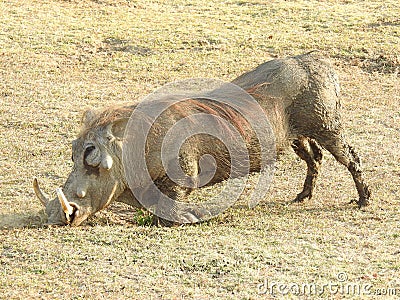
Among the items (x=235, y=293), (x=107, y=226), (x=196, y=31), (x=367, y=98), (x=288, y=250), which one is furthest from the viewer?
(x=196, y=31)

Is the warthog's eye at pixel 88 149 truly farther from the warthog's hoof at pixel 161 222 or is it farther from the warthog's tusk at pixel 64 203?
the warthog's hoof at pixel 161 222

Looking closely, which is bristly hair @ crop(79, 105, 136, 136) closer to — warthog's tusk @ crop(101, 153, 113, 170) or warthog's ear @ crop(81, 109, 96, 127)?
warthog's ear @ crop(81, 109, 96, 127)

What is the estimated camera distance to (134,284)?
468cm

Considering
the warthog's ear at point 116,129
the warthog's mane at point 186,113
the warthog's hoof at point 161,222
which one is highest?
the warthog's mane at point 186,113

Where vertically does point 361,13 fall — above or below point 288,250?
above

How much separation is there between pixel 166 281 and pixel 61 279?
65 centimetres

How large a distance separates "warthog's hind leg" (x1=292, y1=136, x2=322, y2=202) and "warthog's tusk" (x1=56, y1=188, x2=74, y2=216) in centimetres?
210

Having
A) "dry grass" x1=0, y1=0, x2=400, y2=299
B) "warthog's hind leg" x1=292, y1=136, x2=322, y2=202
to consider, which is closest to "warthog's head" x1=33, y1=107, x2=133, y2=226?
"dry grass" x1=0, y1=0, x2=400, y2=299

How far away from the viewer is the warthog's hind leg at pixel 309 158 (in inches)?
264

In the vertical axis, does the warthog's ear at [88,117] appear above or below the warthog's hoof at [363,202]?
above

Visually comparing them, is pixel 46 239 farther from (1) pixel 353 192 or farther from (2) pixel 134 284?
(1) pixel 353 192

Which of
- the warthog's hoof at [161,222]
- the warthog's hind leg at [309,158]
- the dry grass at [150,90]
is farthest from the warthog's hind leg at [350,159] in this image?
the warthog's hoof at [161,222]

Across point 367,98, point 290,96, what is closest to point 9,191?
point 290,96

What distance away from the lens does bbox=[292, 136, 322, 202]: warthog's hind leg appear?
6.70m
